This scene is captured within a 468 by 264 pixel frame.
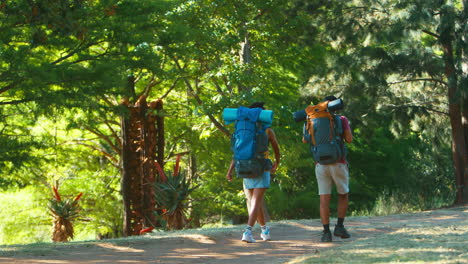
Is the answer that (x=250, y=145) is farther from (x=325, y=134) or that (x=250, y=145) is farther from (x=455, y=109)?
(x=455, y=109)

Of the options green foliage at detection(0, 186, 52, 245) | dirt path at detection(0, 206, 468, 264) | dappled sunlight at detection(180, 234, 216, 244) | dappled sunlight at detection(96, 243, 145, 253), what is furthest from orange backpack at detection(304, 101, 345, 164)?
green foliage at detection(0, 186, 52, 245)

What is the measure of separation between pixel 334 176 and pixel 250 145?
3.79ft

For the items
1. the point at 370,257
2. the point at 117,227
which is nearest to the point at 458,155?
the point at 370,257

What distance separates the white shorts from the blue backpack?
0.70 metres

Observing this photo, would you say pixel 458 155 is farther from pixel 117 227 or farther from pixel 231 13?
pixel 117 227

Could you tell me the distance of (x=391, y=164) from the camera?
30531 millimetres

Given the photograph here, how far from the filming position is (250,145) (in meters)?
8.85

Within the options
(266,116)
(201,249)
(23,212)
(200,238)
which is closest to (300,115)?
(266,116)

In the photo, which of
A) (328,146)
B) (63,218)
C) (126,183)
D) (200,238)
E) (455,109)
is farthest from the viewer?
(126,183)

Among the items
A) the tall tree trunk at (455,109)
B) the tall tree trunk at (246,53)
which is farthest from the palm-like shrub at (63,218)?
the tall tree trunk at (455,109)

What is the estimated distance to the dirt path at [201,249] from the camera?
316 inches

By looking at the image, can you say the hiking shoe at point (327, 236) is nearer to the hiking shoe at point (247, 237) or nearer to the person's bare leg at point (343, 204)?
the person's bare leg at point (343, 204)

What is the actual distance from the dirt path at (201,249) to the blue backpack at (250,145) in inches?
39.5

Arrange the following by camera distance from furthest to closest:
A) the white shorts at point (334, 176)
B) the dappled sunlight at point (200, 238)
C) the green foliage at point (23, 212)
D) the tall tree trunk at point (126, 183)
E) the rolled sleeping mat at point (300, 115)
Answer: the green foliage at point (23, 212) → the tall tree trunk at point (126, 183) → the dappled sunlight at point (200, 238) → the rolled sleeping mat at point (300, 115) → the white shorts at point (334, 176)
